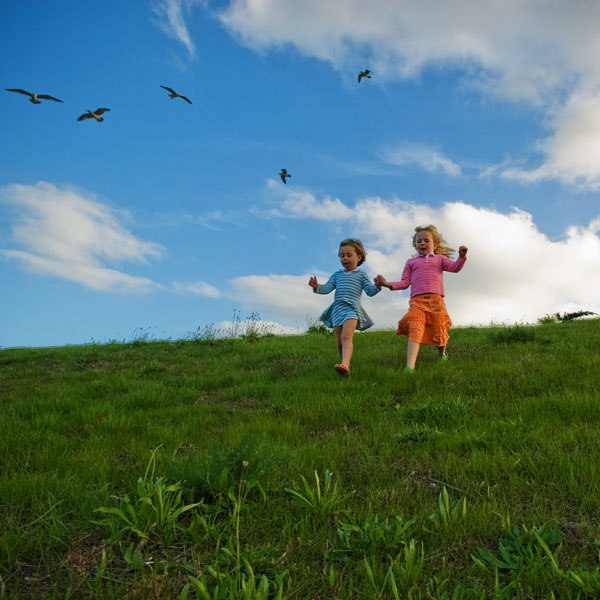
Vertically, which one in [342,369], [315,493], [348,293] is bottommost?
[315,493]

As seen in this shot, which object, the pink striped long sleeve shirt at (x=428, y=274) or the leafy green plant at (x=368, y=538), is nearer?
the leafy green plant at (x=368, y=538)

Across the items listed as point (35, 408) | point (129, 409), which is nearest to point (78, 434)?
point (129, 409)

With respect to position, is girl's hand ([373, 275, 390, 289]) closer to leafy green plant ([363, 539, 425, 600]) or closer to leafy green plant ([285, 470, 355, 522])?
leafy green plant ([285, 470, 355, 522])

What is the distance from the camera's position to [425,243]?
820 cm

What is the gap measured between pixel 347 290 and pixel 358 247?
0.91 m

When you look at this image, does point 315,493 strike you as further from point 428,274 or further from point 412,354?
point 428,274

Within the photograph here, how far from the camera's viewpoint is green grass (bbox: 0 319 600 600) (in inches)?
92.9

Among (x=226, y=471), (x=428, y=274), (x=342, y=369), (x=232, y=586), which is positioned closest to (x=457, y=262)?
(x=428, y=274)

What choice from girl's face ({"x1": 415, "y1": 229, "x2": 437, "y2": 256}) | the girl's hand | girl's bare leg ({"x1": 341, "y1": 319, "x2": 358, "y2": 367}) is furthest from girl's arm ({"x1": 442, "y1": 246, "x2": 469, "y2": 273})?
girl's bare leg ({"x1": 341, "y1": 319, "x2": 358, "y2": 367})

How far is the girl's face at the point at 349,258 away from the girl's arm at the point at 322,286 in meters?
0.34

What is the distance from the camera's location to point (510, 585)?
219 cm

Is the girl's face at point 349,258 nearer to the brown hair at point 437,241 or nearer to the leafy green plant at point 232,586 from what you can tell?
the brown hair at point 437,241

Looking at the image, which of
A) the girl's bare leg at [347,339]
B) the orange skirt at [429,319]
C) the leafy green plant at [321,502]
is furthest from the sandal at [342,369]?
the leafy green plant at [321,502]

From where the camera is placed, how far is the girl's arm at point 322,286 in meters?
8.22
